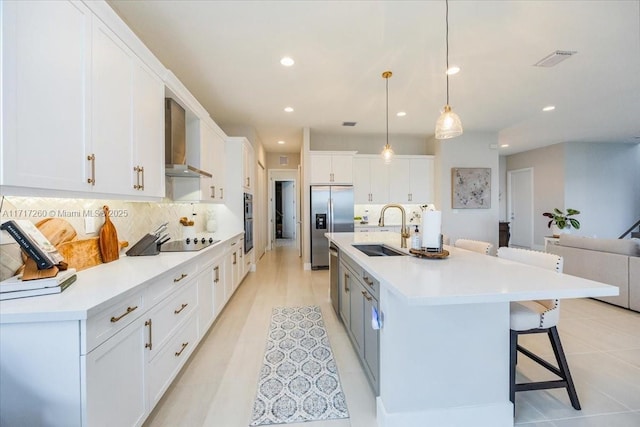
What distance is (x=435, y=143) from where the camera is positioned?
19.7 feet

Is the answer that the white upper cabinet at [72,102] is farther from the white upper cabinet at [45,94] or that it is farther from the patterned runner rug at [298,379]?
the patterned runner rug at [298,379]

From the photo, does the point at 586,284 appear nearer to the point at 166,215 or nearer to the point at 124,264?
the point at 124,264

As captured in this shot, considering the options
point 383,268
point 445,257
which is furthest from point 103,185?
point 445,257

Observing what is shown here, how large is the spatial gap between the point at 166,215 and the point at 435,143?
5476 mm

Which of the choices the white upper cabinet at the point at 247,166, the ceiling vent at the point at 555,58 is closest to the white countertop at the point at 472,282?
the ceiling vent at the point at 555,58

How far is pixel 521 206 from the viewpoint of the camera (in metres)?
8.09

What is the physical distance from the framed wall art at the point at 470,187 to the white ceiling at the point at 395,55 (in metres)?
1.18

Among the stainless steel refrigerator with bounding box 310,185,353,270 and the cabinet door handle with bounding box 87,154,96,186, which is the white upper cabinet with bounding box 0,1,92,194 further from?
the stainless steel refrigerator with bounding box 310,185,353,270

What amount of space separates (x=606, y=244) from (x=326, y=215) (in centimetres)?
408

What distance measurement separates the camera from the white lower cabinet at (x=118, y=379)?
3.57ft

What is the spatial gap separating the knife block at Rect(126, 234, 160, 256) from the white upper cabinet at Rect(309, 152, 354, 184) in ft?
11.8

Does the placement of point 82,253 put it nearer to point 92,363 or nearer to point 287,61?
point 92,363

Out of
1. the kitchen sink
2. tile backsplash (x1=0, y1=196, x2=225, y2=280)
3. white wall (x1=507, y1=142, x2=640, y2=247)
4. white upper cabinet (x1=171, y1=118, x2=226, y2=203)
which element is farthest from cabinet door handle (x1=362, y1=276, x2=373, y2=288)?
white wall (x1=507, y1=142, x2=640, y2=247)

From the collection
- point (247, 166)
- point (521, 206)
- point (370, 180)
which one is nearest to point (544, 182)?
point (521, 206)
